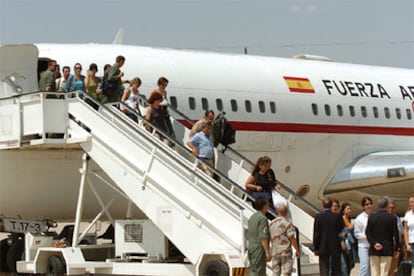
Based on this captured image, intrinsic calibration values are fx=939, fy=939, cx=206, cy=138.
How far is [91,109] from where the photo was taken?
14844mm

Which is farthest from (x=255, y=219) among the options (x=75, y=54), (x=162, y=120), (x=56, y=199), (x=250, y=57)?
(x=250, y=57)

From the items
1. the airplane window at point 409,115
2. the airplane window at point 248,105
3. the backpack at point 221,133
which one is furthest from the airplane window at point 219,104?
the airplane window at point 409,115

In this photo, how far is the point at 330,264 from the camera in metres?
13.3

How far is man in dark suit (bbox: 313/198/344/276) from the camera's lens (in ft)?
43.7

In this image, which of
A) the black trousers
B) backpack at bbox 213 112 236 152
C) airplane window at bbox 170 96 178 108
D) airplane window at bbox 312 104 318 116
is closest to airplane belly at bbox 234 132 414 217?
airplane window at bbox 312 104 318 116

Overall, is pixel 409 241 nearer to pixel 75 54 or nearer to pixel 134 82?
pixel 134 82

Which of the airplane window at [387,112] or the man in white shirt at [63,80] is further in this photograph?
the airplane window at [387,112]

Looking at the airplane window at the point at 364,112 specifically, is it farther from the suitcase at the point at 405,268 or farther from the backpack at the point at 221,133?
the suitcase at the point at 405,268

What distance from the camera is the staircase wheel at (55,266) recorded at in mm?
14602

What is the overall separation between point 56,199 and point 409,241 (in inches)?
239

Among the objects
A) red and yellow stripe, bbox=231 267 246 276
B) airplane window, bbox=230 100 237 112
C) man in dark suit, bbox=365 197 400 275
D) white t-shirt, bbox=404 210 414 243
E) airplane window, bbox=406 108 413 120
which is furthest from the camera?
airplane window, bbox=406 108 413 120

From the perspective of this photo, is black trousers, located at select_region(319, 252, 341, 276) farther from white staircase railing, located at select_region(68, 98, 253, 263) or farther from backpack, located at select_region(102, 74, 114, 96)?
backpack, located at select_region(102, 74, 114, 96)

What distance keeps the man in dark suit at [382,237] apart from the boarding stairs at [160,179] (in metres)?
1.77

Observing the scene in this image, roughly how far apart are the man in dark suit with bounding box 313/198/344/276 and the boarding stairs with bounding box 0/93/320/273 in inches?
44.7
